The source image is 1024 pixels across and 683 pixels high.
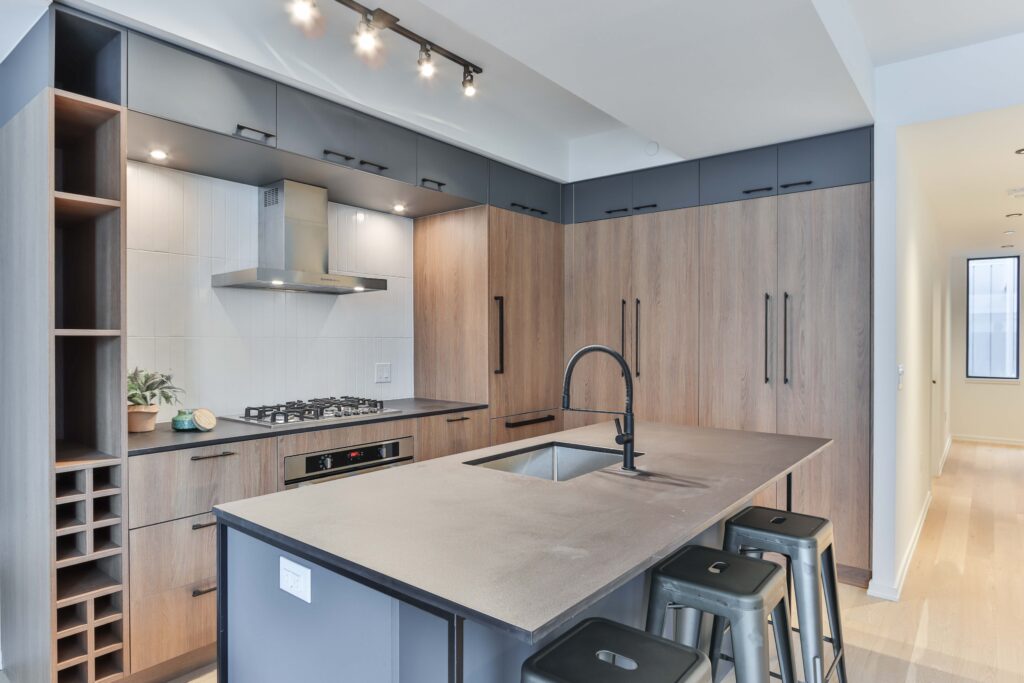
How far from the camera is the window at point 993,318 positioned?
7254 mm

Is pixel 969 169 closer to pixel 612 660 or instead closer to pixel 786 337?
pixel 786 337

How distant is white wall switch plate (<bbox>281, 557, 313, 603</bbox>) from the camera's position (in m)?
1.36

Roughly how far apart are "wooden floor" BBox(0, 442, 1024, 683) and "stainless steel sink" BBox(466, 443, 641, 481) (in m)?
1.33

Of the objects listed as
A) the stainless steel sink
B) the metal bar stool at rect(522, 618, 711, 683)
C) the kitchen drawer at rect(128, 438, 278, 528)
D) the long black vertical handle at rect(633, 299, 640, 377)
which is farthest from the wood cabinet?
the metal bar stool at rect(522, 618, 711, 683)

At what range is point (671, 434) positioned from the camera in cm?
258

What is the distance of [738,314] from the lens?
362 cm

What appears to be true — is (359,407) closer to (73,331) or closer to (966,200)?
(73,331)

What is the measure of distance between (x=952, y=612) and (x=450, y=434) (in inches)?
105

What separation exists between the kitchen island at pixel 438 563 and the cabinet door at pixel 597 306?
2260 millimetres

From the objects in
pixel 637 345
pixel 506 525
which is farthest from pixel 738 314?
pixel 506 525

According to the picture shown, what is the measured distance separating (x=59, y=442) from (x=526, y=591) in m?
2.28

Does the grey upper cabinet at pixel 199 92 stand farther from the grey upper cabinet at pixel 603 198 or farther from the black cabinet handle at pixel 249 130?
the grey upper cabinet at pixel 603 198

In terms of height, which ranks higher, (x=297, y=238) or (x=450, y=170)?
(x=450, y=170)

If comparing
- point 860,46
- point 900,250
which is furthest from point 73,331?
point 900,250
